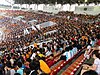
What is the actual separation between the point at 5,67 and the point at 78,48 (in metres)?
5.14

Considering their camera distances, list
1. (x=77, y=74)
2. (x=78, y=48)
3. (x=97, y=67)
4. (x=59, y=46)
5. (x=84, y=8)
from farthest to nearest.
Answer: (x=84, y=8) < (x=59, y=46) < (x=78, y=48) < (x=77, y=74) < (x=97, y=67)

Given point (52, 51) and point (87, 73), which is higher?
point (87, 73)

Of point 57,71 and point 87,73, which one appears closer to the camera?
point 87,73

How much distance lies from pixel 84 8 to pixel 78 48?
35.4m

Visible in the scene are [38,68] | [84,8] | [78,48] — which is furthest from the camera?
[84,8]

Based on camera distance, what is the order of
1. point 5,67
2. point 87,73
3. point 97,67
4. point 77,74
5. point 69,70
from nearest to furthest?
point 87,73, point 97,67, point 77,74, point 5,67, point 69,70

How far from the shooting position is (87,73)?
495 centimetres

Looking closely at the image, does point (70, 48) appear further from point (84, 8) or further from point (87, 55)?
point (84, 8)

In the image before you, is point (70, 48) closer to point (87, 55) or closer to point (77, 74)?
point (87, 55)

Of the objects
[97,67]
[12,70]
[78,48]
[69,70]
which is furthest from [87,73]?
[78,48]

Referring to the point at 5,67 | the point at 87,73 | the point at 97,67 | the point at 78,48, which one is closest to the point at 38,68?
the point at 5,67

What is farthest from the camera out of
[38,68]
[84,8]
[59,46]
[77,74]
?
[84,8]

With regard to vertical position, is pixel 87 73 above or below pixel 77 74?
above

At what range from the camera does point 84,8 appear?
46875 mm
